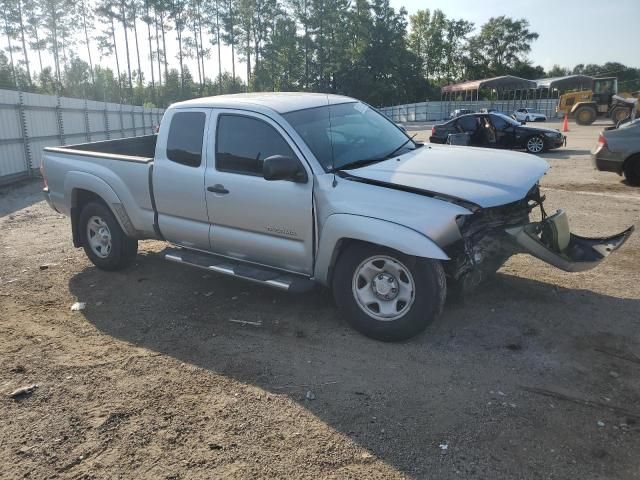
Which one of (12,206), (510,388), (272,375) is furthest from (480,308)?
(12,206)

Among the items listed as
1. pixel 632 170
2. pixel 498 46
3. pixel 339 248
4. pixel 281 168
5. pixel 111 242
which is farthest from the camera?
pixel 498 46

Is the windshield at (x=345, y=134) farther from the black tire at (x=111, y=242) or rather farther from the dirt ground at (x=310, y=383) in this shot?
the black tire at (x=111, y=242)

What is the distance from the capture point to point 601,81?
1447 inches

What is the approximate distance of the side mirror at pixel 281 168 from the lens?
419 centimetres

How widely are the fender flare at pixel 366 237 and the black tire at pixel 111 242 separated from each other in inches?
108

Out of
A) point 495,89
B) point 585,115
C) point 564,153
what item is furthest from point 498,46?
point 564,153

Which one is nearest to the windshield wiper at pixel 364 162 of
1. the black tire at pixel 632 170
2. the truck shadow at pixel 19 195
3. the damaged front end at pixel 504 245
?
the damaged front end at pixel 504 245

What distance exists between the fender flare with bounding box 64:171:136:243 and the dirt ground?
0.68 metres

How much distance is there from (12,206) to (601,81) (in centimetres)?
3761

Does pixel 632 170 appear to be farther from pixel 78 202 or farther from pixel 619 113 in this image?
pixel 619 113

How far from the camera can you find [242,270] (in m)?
4.84

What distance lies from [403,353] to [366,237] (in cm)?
94

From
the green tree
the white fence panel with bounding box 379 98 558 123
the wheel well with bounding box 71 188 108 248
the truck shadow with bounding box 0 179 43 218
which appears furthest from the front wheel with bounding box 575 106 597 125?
the green tree

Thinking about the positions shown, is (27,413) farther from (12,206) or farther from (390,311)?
(12,206)
